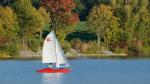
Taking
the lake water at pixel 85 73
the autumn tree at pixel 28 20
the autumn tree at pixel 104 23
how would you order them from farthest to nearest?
1. the autumn tree at pixel 104 23
2. the autumn tree at pixel 28 20
3. the lake water at pixel 85 73

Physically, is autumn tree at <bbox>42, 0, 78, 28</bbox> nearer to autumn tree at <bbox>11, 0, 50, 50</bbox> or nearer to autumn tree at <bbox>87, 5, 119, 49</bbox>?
autumn tree at <bbox>87, 5, 119, 49</bbox>

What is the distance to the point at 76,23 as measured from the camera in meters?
125

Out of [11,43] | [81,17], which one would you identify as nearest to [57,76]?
[11,43]

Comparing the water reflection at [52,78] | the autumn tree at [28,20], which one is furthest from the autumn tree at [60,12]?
the water reflection at [52,78]

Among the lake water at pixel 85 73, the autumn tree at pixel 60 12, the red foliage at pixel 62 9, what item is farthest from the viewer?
the red foliage at pixel 62 9

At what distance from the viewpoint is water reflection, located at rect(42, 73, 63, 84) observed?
66.1 meters

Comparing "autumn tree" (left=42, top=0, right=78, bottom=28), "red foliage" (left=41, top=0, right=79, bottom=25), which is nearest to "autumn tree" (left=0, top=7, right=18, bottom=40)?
"autumn tree" (left=42, top=0, right=78, bottom=28)

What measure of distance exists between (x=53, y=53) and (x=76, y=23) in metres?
47.5

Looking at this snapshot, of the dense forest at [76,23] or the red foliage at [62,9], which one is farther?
the red foliage at [62,9]

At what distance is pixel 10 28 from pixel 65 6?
12.4m

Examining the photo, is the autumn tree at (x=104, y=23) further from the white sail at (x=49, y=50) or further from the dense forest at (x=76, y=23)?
the white sail at (x=49, y=50)

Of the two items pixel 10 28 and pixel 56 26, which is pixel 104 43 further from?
pixel 10 28

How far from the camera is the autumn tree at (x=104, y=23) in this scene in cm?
12319

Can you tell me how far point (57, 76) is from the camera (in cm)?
7288
